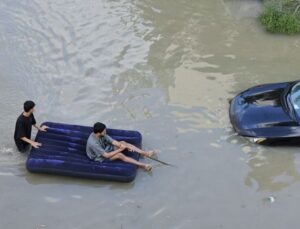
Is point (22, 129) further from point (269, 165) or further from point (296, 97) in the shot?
point (296, 97)

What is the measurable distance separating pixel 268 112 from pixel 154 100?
7.82 ft

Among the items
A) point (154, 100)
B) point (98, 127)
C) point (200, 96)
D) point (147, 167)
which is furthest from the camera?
point (200, 96)

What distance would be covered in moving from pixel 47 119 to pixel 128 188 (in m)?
2.43

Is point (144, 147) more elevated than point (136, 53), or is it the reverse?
point (136, 53)

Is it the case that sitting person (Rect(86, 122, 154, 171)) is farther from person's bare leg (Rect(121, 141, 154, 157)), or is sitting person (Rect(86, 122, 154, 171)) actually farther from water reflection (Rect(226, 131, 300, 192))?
water reflection (Rect(226, 131, 300, 192))

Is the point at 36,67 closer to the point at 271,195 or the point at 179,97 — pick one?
the point at 179,97

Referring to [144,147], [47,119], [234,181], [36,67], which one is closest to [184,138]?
[144,147]

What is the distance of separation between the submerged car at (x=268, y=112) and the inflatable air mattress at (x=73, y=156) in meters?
1.93

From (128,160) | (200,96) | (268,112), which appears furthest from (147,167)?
(200,96)

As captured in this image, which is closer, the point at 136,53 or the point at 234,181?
the point at 234,181

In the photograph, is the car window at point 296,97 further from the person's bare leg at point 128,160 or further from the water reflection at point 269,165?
the person's bare leg at point 128,160

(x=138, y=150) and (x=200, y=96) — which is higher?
(x=200, y=96)

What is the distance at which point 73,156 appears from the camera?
8.61 m

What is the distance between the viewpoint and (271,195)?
8359mm
